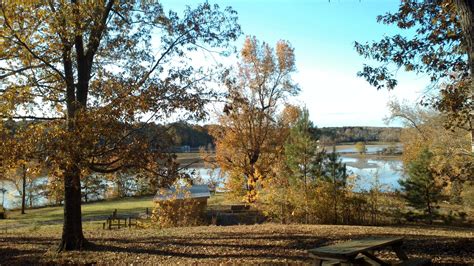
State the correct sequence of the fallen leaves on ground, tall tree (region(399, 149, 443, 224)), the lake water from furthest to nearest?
tall tree (region(399, 149, 443, 224)) < the lake water < the fallen leaves on ground

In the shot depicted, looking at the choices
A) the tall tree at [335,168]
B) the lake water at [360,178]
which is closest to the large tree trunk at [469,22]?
the lake water at [360,178]

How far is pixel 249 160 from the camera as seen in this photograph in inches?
1128

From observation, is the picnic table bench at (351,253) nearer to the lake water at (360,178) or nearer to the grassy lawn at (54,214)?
the lake water at (360,178)

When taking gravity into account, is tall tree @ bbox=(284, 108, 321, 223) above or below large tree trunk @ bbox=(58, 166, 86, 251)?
above

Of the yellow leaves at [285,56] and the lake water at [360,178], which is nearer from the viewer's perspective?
the lake water at [360,178]

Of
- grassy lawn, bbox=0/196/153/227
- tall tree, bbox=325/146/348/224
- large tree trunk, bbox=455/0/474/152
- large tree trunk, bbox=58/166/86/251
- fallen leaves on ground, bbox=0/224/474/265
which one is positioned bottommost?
grassy lawn, bbox=0/196/153/227

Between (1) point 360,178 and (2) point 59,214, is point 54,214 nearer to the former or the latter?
(2) point 59,214

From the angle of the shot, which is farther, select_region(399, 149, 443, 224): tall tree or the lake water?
select_region(399, 149, 443, 224): tall tree

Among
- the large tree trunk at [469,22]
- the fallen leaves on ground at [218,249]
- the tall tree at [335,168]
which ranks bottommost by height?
the fallen leaves on ground at [218,249]

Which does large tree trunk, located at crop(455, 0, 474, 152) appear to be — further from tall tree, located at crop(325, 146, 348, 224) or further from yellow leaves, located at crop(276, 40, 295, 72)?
yellow leaves, located at crop(276, 40, 295, 72)

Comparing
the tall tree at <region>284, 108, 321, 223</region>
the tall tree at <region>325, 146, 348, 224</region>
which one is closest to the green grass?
the tall tree at <region>284, 108, 321, 223</region>

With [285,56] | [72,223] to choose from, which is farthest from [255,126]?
[72,223]

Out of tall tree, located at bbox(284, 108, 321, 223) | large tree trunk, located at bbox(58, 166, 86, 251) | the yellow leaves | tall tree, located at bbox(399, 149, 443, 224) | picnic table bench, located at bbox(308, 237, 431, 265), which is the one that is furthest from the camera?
the yellow leaves

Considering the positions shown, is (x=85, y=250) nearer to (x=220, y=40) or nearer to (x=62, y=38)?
(x=62, y=38)
